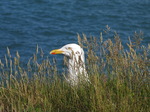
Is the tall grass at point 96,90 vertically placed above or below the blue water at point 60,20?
above

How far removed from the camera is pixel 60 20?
15828 mm

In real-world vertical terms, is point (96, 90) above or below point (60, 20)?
above

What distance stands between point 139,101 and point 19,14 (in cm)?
1143

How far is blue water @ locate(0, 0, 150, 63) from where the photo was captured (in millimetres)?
13719

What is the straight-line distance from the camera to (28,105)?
5340mm

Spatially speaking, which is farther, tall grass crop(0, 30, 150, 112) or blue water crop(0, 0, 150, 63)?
blue water crop(0, 0, 150, 63)

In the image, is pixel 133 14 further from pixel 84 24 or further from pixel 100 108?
pixel 100 108

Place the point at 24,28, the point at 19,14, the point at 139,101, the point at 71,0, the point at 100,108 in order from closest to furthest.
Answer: the point at 100,108, the point at 139,101, the point at 24,28, the point at 19,14, the point at 71,0

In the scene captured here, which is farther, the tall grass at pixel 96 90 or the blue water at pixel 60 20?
the blue water at pixel 60 20

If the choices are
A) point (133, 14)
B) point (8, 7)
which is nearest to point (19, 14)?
point (8, 7)

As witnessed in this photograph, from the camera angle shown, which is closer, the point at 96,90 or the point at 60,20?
the point at 96,90

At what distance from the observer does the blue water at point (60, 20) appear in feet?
45.0

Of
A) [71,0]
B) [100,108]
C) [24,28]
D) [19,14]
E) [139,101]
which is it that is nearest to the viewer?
[100,108]

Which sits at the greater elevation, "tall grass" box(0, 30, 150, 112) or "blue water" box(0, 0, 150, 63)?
"tall grass" box(0, 30, 150, 112)
